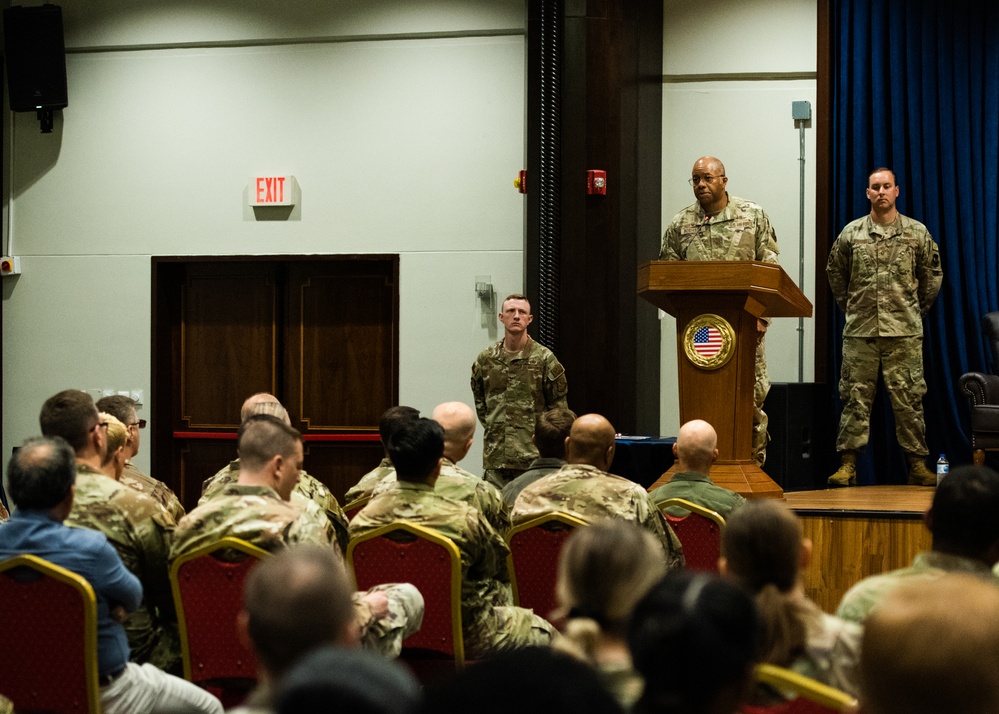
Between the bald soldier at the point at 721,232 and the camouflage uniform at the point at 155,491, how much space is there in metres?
2.96

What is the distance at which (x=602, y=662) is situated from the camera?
176cm

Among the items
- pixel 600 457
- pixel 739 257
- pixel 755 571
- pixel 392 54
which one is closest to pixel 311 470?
pixel 392 54

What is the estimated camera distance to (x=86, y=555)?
2.55 meters

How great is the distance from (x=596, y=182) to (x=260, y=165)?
2.50 metres

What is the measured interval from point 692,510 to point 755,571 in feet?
5.15

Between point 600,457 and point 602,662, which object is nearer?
point 602,662

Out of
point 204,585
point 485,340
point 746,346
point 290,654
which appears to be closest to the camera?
point 290,654

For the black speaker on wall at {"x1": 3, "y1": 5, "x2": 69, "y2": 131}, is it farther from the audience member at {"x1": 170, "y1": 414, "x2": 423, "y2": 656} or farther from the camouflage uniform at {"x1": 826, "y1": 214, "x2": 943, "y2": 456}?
the audience member at {"x1": 170, "y1": 414, "x2": 423, "y2": 656}

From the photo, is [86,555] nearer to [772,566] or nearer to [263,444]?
[263,444]

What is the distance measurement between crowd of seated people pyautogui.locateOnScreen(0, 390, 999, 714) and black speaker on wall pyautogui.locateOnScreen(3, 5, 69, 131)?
15.3 feet

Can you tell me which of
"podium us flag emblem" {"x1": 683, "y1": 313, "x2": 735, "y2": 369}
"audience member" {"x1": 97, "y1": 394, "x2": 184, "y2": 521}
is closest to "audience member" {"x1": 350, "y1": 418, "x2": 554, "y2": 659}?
"audience member" {"x1": 97, "y1": 394, "x2": 184, "y2": 521}

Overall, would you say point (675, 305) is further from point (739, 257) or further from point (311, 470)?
point (311, 470)

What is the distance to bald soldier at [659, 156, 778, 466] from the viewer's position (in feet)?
19.1

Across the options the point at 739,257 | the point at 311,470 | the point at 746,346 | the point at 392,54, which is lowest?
the point at 311,470
